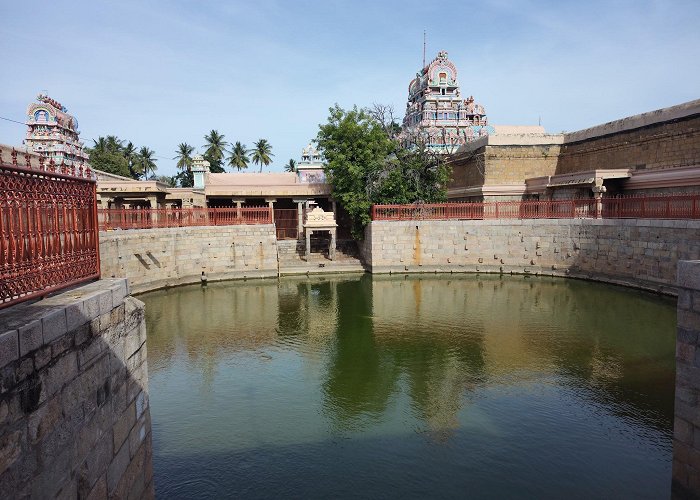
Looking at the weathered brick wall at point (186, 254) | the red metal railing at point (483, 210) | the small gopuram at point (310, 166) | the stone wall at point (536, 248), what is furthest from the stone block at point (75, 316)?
the small gopuram at point (310, 166)

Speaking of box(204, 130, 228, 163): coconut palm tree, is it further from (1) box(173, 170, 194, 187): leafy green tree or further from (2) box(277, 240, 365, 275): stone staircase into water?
(2) box(277, 240, 365, 275): stone staircase into water

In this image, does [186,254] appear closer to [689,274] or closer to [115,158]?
[689,274]

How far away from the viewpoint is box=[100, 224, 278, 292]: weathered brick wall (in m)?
17.1

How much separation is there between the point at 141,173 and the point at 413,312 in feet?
148

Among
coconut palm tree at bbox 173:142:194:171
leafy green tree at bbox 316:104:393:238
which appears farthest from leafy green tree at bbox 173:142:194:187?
leafy green tree at bbox 316:104:393:238

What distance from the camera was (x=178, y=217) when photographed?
20078mm

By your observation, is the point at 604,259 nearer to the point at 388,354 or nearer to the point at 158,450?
the point at 388,354

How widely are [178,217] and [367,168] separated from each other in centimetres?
917

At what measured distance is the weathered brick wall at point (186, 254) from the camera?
56.0 ft

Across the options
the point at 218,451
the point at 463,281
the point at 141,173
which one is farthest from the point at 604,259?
the point at 141,173

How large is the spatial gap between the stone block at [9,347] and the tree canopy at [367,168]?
19464 mm

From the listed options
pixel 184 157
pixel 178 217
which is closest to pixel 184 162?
pixel 184 157

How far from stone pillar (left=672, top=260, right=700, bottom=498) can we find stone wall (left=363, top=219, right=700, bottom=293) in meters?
12.3

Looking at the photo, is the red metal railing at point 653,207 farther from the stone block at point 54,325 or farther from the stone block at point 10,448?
the stone block at point 10,448
